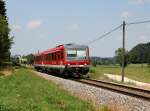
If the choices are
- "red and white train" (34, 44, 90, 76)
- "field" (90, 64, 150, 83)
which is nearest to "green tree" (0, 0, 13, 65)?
"field" (90, 64, 150, 83)

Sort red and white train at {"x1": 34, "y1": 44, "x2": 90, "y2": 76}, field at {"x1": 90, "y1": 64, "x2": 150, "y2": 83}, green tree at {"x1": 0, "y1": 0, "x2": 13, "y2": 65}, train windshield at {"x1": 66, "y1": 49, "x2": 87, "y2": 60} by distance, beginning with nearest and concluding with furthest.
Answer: red and white train at {"x1": 34, "y1": 44, "x2": 90, "y2": 76}
train windshield at {"x1": 66, "y1": 49, "x2": 87, "y2": 60}
field at {"x1": 90, "y1": 64, "x2": 150, "y2": 83}
green tree at {"x1": 0, "y1": 0, "x2": 13, "y2": 65}

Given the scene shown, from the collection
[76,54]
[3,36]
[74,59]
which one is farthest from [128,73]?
[74,59]

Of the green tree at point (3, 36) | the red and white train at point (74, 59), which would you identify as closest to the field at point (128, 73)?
the red and white train at point (74, 59)

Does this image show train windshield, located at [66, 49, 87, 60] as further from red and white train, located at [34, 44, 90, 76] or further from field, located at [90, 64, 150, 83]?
field, located at [90, 64, 150, 83]

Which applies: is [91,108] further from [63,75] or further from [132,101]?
[63,75]

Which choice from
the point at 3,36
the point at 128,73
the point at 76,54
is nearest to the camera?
the point at 76,54

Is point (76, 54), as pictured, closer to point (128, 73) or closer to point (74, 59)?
point (74, 59)

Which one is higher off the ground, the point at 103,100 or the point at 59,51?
the point at 59,51

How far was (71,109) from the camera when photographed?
1393 cm

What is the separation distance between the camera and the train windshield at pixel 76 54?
4044cm

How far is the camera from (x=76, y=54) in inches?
1606

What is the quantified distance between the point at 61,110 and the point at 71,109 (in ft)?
1.37

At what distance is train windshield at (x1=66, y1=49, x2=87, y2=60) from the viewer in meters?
40.4

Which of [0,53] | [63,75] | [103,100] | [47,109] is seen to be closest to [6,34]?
[0,53]
